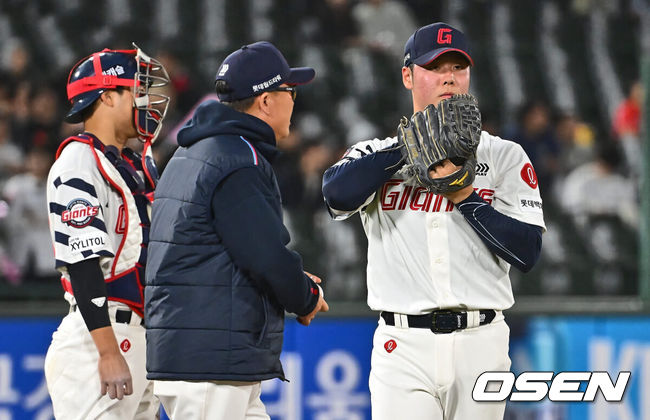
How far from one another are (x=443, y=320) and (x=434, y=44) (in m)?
0.95

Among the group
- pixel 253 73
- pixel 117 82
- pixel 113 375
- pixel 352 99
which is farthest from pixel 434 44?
pixel 352 99

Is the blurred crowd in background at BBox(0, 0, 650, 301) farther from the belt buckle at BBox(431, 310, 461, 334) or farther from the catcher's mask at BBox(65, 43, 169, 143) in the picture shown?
the belt buckle at BBox(431, 310, 461, 334)

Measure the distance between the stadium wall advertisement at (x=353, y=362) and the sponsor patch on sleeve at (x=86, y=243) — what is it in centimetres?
211

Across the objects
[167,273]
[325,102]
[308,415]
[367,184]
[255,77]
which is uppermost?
[325,102]

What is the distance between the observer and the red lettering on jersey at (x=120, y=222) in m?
3.51

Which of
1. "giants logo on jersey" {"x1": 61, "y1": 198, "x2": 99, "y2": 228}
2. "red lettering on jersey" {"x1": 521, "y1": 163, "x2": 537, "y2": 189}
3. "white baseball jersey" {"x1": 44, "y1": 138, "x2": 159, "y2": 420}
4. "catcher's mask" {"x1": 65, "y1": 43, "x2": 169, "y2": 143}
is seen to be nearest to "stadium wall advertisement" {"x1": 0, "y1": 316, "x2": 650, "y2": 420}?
"white baseball jersey" {"x1": 44, "y1": 138, "x2": 159, "y2": 420}

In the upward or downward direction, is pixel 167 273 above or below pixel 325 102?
below

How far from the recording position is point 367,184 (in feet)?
10.1

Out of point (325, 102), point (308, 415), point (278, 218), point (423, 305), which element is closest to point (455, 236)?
point (423, 305)

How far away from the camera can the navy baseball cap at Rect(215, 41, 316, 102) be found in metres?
3.12

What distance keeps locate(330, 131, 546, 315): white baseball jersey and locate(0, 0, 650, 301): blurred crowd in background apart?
2750 millimetres

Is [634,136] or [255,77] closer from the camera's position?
[255,77]

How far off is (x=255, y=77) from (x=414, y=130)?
558 millimetres

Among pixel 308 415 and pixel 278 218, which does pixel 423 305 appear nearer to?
pixel 278 218
